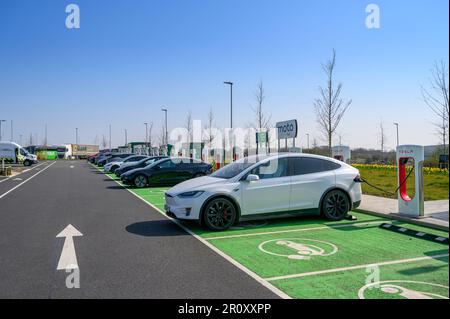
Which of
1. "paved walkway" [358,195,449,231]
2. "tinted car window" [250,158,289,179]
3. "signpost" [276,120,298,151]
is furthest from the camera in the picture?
"signpost" [276,120,298,151]

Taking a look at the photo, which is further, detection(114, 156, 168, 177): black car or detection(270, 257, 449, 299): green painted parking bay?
detection(114, 156, 168, 177): black car

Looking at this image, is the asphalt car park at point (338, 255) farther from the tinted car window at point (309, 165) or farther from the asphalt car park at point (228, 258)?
the tinted car window at point (309, 165)

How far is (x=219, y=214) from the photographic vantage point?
7898mm

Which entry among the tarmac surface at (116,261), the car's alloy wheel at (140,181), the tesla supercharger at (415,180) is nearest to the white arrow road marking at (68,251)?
the tarmac surface at (116,261)

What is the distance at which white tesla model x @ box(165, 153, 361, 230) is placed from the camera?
7805mm

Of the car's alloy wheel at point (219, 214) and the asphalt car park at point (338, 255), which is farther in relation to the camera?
the car's alloy wheel at point (219, 214)

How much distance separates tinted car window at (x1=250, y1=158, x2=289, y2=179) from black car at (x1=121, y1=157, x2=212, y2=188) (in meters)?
9.99

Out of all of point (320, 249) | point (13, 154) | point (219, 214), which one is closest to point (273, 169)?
point (219, 214)

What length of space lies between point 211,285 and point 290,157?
4.51 metres

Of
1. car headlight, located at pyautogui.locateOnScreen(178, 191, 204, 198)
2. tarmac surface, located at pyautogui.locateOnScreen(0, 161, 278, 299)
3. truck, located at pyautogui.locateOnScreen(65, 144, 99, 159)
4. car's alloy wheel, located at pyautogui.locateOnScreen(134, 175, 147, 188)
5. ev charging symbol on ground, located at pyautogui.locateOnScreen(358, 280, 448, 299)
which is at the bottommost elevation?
ev charging symbol on ground, located at pyautogui.locateOnScreen(358, 280, 448, 299)

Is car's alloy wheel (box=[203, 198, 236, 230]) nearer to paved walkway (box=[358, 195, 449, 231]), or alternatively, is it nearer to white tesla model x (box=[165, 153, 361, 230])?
white tesla model x (box=[165, 153, 361, 230])

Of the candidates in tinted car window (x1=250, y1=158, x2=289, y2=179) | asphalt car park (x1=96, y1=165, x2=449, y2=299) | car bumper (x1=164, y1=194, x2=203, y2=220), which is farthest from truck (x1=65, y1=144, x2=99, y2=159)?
asphalt car park (x1=96, y1=165, x2=449, y2=299)

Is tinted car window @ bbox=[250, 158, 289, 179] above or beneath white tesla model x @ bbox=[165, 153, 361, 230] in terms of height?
above

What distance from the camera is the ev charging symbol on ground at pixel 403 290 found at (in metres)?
4.34
